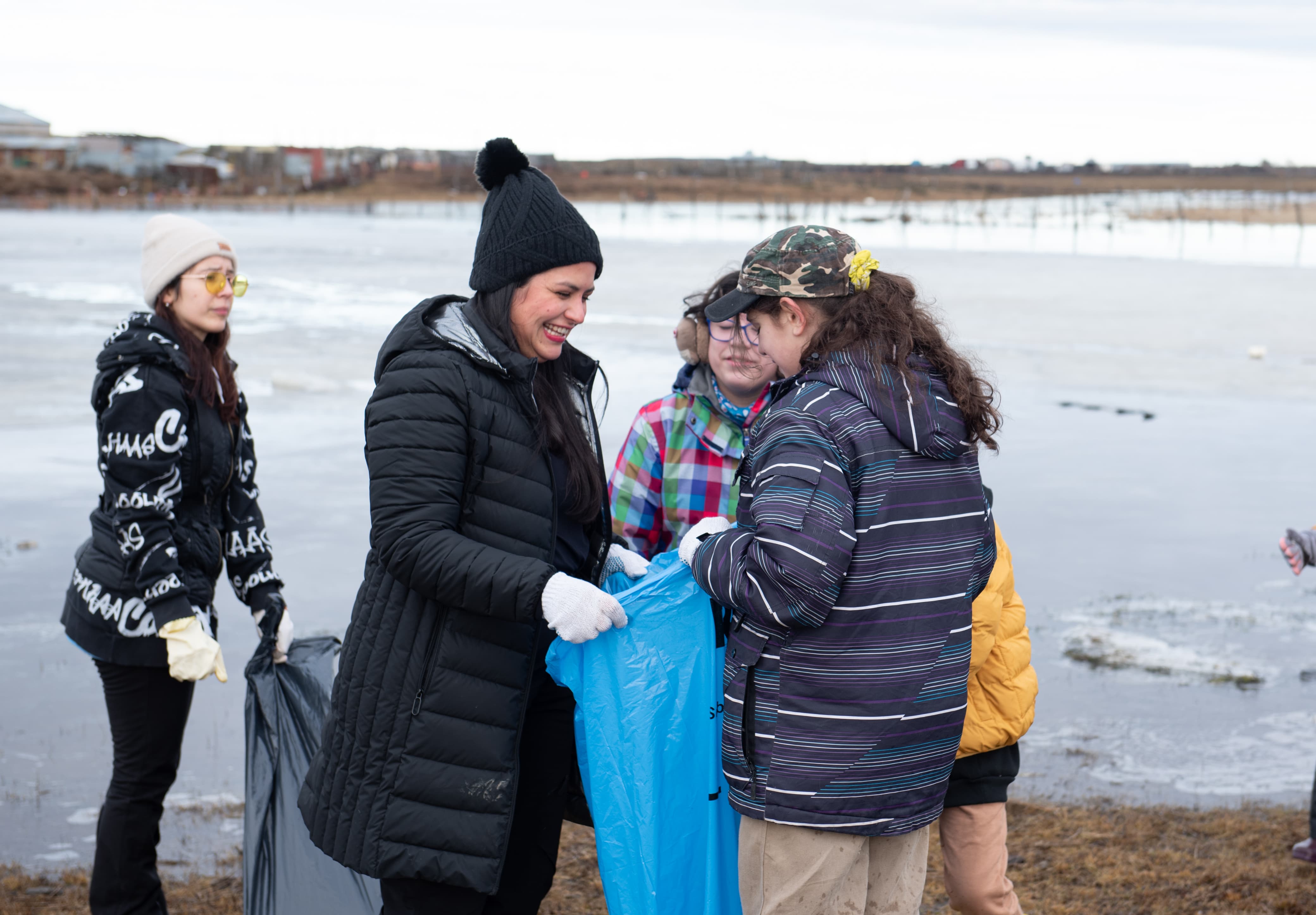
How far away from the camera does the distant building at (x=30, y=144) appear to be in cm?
9812

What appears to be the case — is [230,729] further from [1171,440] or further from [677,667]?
[1171,440]

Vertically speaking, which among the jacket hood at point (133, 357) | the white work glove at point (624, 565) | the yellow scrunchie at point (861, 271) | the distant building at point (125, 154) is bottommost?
the white work glove at point (624, 565)

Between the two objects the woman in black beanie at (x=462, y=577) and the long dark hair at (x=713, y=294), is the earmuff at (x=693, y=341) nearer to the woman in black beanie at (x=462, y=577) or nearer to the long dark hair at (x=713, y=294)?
the long dark hair at (x=713, y=294)

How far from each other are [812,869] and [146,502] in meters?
1.72

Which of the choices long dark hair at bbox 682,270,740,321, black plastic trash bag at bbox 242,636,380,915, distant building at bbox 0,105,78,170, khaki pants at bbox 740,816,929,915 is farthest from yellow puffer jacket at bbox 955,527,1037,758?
distant building at bbox 0,105,78,170

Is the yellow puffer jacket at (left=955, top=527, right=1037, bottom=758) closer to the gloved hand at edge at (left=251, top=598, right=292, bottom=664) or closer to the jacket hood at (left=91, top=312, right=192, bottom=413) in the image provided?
the gloved hand at edge at (left=251, top=598, right=292, bottom=664)

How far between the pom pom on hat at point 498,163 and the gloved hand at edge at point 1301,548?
2297mm

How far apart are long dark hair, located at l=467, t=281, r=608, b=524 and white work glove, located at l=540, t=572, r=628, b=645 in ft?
0.90

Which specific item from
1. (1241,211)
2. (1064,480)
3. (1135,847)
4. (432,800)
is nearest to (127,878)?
(432,800)

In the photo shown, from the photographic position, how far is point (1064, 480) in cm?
834

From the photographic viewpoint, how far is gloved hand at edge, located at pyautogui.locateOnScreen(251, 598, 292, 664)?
288 cm

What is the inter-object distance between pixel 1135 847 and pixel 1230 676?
5.89ft

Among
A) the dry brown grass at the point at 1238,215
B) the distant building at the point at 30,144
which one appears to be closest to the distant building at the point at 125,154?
the distant building at the point at 30,144

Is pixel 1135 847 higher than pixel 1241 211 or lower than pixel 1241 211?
lower
